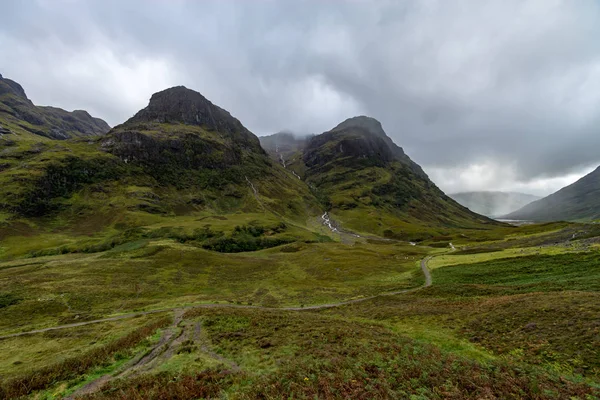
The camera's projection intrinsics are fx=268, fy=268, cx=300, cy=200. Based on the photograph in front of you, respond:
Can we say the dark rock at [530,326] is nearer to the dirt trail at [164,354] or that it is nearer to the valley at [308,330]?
the valley at [308,330]

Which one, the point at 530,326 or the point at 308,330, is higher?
the point at 530,326

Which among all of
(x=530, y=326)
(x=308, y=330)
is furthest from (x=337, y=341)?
(x=530, y=326)

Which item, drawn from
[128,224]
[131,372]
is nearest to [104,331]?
[131,372]

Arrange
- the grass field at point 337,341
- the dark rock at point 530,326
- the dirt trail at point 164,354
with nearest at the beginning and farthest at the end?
the grass field at point 337,341 → the dirt trail at point 164,354 → the dark rock at point 530,326

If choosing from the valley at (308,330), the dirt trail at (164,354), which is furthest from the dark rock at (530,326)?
the dirt trail at (164,354)

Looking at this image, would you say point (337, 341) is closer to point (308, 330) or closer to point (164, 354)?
point (308, 330)

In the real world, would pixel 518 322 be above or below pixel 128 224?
below

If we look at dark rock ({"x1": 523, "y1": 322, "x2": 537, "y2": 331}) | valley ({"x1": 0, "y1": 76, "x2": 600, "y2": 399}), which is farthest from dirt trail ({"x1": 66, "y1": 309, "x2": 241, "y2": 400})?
dark rock ({"x1": 523, "y1": 322, "x2": 537, "y2": 331})

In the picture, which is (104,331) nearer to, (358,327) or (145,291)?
(145,291)

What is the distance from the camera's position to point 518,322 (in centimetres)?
2575

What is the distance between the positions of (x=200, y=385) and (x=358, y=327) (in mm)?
18329

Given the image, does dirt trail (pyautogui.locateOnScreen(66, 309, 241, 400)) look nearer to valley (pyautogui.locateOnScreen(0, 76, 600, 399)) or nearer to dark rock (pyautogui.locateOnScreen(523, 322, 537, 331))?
valley (pyautogui.locateOnScreen(0, 76, 600, 399))

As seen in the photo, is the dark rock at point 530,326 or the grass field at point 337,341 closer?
the grass field at point 337,341

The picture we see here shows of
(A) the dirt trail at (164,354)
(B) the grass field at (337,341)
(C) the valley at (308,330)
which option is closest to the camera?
(B) the grass field at (337,341)
